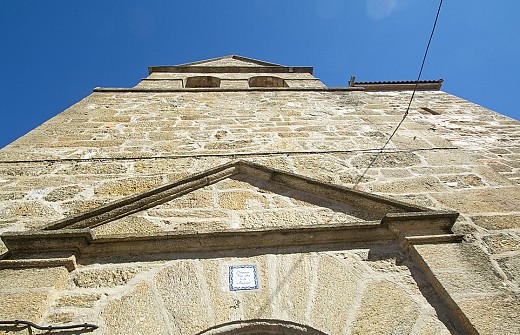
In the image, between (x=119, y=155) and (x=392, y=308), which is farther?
(x=119, y=155)

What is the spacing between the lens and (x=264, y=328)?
186cm

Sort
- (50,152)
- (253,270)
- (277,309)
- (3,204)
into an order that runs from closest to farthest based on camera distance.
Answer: (277,309), (253,270), (3,204), (50,152)

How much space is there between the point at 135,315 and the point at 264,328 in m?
0.71

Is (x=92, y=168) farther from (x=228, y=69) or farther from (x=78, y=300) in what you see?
(x=228, y=69)

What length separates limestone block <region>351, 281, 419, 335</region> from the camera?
1.82m

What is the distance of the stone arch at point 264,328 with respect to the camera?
1834 millimetres

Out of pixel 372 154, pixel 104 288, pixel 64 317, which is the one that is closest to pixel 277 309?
pixel 104 288

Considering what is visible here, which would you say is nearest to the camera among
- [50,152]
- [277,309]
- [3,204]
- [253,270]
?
[277,309]

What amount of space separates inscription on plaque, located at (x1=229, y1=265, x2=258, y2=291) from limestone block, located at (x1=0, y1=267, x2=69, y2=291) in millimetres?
1017

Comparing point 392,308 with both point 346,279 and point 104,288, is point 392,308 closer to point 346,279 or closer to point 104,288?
point 346,279

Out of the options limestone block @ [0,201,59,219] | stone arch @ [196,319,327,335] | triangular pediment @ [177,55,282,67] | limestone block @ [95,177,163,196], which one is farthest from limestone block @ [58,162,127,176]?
triangular pediment @ [177,55,282,67]

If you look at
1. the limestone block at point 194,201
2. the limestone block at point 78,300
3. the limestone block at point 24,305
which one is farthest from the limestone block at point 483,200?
the limestone block at point 24,305

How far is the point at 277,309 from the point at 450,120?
16.8ft

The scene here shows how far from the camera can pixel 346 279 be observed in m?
2.11
